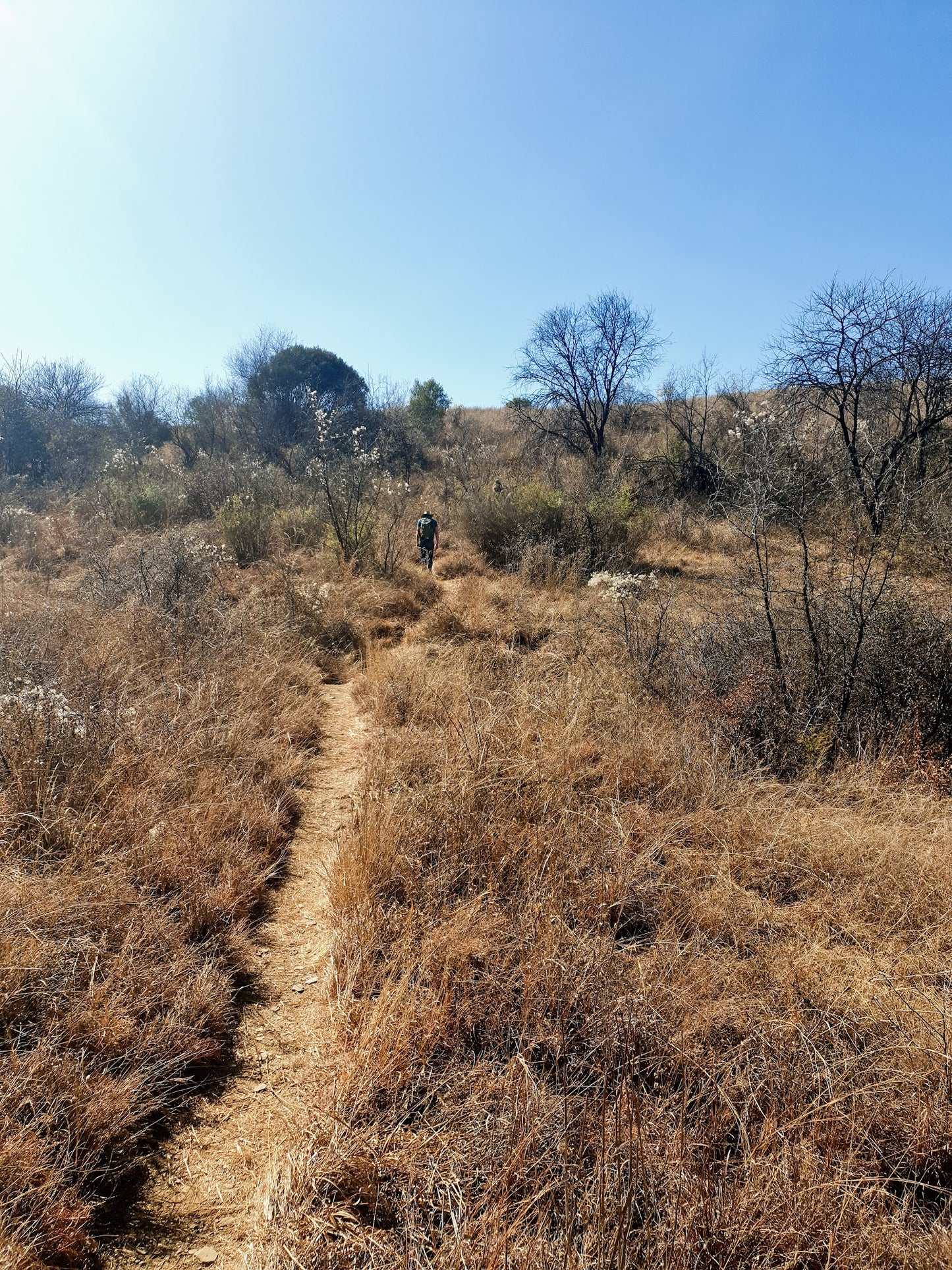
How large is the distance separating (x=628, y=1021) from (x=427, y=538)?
9107 mm

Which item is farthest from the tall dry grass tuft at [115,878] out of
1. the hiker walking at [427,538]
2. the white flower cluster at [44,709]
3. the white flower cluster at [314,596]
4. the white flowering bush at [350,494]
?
the hiker walking at [427,538]

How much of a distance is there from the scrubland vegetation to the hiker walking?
10.3ft

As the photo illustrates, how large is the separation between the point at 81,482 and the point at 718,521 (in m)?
16.7

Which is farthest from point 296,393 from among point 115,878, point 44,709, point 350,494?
point 115,878

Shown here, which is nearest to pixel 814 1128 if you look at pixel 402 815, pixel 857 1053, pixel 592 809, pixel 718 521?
pixel 857 1053

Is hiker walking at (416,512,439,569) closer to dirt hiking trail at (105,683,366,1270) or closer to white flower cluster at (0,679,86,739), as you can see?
white flower cluster at (0,679,86,739)

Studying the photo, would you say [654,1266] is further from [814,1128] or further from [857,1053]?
[857,1053]

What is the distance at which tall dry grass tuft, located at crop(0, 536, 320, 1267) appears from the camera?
5.76ft

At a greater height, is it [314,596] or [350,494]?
[350,494]

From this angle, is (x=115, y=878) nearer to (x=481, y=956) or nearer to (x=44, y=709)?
(x=44, y=709)

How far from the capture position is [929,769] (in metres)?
4.18

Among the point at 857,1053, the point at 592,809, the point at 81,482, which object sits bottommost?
the point at 857,1053

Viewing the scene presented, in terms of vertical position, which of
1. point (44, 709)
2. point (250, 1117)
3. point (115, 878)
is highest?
point (44, 709)

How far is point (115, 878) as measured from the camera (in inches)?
106
